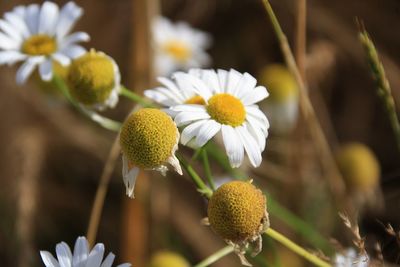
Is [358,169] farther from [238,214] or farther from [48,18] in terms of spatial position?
[238,214]

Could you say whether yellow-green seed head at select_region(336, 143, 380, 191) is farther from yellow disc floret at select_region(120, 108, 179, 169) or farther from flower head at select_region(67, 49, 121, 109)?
yellow disc floret at select_region(120, 108, 179, 169)

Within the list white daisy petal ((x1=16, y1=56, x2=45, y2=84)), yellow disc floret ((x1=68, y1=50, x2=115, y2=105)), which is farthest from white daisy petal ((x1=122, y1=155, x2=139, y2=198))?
white daisy petal ((x1=16, y1=56, x2=45, y2=84))

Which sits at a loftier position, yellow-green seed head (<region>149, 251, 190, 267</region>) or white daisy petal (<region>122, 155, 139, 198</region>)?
white daisy petal (<region>122, 155, 139, 198</region>)

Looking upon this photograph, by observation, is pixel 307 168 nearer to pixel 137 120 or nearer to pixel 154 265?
pixel 154 265

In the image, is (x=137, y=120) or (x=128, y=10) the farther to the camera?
(x=128, y=10)

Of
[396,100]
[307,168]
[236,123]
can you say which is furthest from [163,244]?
[236,123]

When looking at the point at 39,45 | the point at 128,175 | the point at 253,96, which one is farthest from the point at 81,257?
the point at 39,45
